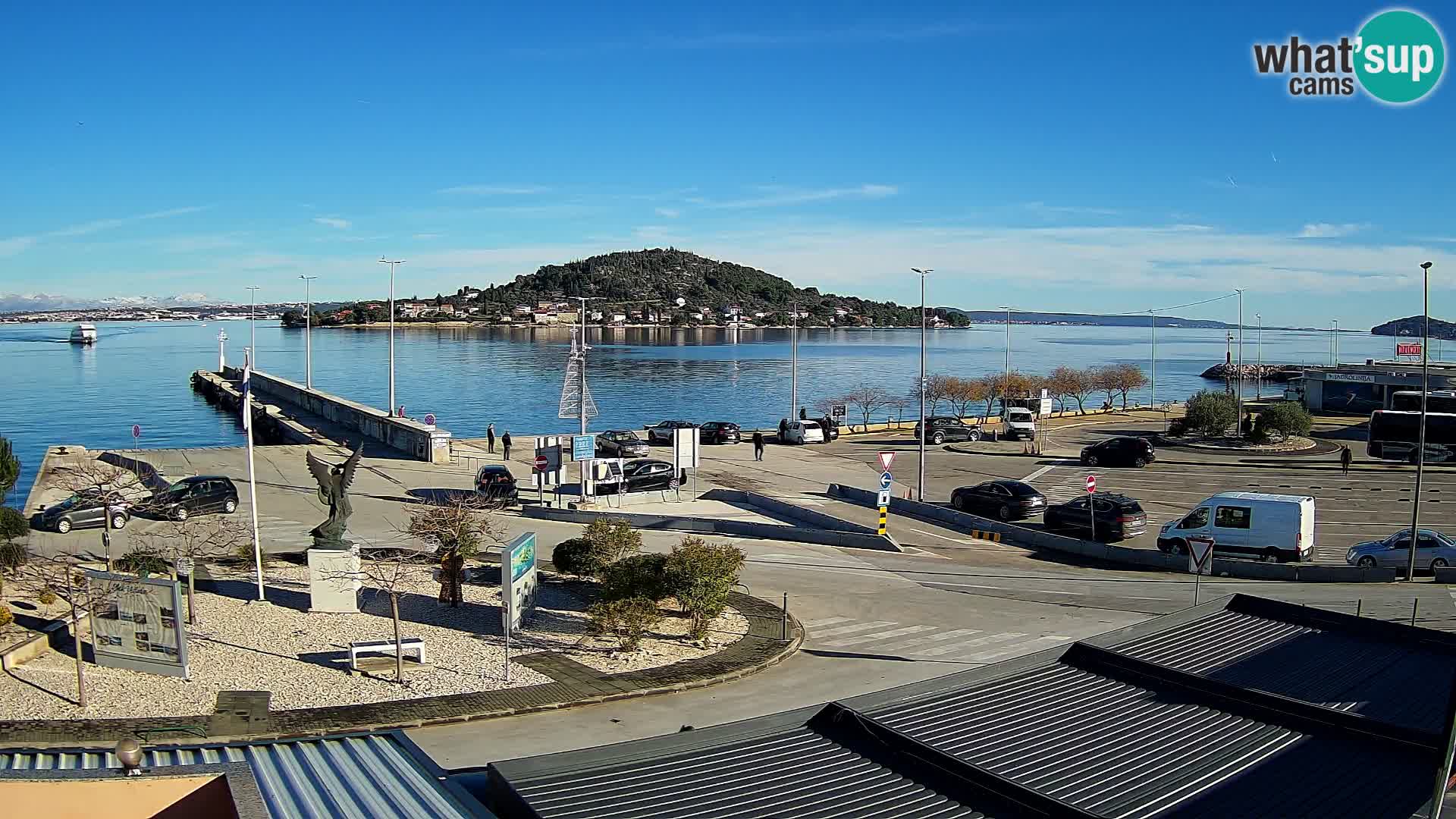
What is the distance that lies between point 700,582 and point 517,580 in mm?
3270

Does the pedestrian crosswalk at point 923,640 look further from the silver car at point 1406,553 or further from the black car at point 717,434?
the black car at point 717,434

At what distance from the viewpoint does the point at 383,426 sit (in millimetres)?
52844

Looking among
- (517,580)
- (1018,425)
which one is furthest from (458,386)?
(517,580)

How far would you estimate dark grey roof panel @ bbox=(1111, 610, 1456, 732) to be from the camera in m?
12.7

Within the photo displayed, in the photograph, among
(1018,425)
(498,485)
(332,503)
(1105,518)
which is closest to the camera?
(332,503)

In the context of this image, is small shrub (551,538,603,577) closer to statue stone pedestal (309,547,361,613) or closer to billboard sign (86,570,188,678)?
statue stone pedestal (309,547,361,613)

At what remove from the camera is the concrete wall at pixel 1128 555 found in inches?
1013

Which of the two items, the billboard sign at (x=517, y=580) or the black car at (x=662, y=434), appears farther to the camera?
the black car at (x=662, y=434)

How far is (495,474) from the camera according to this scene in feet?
121

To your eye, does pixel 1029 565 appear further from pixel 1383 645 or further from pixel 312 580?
pixel 312 580

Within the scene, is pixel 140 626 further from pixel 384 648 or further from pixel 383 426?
pixel 383 426

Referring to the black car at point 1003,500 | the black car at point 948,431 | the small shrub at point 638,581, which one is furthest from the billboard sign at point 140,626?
the black car at point 948,431

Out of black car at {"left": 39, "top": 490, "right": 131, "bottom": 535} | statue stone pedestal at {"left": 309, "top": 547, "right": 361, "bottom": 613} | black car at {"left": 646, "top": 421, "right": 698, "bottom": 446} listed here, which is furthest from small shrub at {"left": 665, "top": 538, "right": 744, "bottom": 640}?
black car at {"left": 646, "top": 421, "right": 698, "bottom": 446}

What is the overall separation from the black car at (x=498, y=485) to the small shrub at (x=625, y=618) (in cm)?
1539
